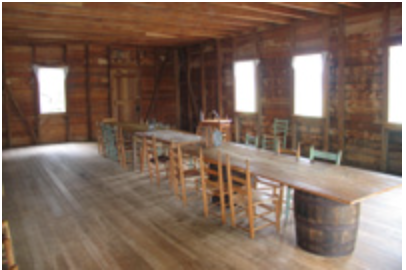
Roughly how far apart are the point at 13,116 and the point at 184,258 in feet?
28.7

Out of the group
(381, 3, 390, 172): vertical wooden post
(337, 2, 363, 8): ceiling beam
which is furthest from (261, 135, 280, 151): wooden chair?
(337, 2, 363, 8): ceiling beam

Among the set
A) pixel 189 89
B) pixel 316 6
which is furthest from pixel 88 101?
pixel 316 6

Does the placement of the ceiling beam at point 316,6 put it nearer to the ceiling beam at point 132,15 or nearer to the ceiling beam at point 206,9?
the ceiling beam at point 206,9

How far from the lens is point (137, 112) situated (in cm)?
1191

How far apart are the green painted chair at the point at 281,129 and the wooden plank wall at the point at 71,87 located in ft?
16.6

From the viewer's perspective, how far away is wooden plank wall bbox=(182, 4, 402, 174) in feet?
21.0

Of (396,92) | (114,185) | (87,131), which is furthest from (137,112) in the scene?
(396,92)

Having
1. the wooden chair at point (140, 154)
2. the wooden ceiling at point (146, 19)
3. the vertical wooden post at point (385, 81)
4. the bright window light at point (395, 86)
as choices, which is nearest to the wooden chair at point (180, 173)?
the wooden chair at point (140, 154)

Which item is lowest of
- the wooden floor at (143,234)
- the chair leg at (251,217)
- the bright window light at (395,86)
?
the wooden floor at (143,234)

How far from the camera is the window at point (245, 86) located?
9305 millimetres

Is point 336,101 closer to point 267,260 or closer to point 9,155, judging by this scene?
point 267,260

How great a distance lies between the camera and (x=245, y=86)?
9711mm

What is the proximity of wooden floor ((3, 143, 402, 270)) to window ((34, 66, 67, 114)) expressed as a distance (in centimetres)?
488

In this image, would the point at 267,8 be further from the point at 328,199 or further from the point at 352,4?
the point at 328,199
